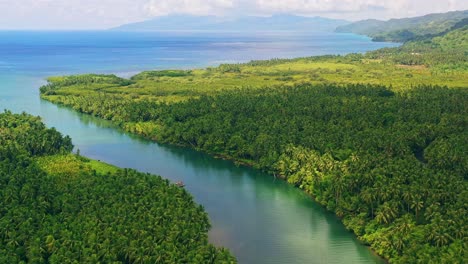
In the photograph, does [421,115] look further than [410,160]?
Yes

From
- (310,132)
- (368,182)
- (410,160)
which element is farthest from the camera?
(310,132)

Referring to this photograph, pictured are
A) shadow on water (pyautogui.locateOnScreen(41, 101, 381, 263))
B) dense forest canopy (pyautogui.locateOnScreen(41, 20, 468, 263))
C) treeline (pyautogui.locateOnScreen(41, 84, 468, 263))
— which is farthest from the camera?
shadow on water (pyautogui.locateOnScreen(41, 101, 381, 263))

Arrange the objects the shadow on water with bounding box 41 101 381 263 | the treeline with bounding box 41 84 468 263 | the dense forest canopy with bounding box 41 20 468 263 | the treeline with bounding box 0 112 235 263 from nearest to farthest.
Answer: the treeline with bounding box 0 112 235 263
the treeline with bounding box 41 84 468 263
the dense forest canopy with bounding box 41 20 468 263
the shadow on water with bounding box 41 101 381 263

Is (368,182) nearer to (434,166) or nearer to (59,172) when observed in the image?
(434,166)

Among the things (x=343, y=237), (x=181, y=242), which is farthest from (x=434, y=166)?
(x=181, y=242)

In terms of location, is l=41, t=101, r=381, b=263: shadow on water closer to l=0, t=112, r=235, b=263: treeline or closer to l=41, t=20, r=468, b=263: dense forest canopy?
l=41, t=20, r=468, b=263: dense forest canopy

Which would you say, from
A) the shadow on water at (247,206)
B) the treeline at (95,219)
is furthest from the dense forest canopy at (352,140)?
the treeline at (95,219)

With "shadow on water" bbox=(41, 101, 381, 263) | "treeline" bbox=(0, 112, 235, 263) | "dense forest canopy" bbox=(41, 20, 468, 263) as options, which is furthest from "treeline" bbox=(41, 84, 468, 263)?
"treeline" bbox=(0, 112, 235, 263)

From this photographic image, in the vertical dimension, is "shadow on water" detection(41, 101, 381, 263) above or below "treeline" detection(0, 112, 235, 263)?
below
